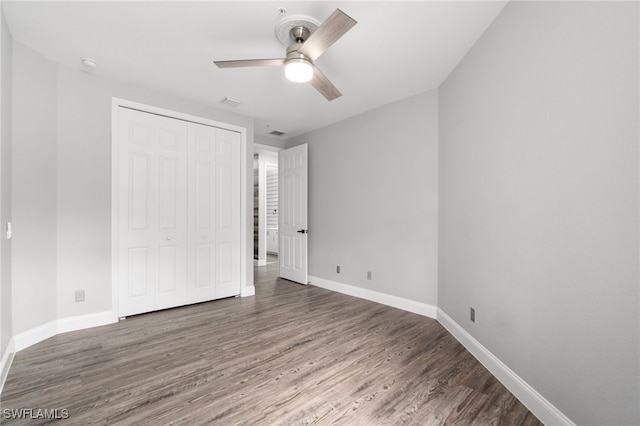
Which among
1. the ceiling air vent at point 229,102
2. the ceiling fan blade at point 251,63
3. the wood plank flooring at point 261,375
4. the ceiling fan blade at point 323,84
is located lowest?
the wood plank flooring at point 261,375

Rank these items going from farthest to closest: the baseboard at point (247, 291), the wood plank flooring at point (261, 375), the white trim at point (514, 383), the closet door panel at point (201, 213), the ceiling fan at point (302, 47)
A: the baseboard at point (247, 291) < the closet door panel at point (201, 213) < the ceiling fan at point (302, 47) < the wood plank flooring at point (261, 375) < the white trim at point (514, 383)

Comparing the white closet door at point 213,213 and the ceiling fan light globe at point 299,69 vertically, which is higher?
the ceiling fan light globe at point 299,69

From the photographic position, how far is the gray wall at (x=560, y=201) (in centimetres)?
120

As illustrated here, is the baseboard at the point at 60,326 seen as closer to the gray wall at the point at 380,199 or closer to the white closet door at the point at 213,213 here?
the white closet door at the point at 213,213

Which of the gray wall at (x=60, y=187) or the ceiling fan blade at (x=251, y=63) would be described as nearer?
the ceiling fan blade at (x=251, y=63)

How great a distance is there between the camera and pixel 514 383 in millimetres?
1875

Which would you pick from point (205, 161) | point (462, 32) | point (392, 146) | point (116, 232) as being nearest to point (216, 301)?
point (116, 232)

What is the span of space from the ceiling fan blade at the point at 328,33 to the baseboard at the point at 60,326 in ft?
11.2

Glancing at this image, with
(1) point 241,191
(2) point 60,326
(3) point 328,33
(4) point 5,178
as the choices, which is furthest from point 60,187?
(3) point 328,33

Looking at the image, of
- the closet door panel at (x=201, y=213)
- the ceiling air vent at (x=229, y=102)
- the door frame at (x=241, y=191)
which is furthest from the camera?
the closet door panel at (x=201, y=213)

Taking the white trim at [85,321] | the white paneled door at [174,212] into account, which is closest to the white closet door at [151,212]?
the white paneled door at [174,212]

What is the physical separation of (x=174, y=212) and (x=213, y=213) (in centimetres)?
51

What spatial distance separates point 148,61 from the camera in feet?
8.95

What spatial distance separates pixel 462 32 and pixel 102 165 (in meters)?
3.80
